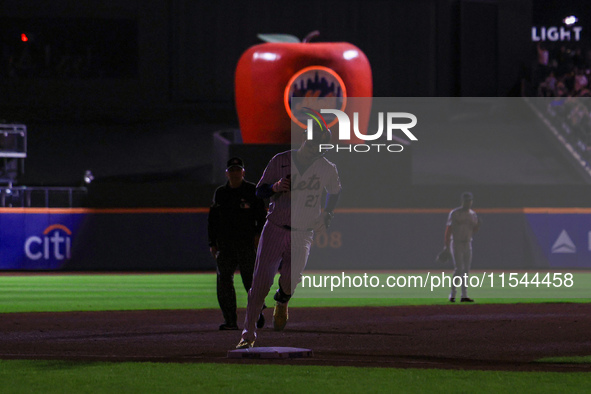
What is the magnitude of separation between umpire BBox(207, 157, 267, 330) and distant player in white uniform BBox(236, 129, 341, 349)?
217 centimetres

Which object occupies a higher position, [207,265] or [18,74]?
[18,74]

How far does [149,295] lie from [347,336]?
8.60 meters

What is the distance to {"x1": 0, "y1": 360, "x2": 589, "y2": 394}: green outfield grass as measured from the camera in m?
7.71

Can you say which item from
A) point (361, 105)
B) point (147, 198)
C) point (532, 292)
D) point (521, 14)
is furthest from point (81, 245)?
point (521, 14)

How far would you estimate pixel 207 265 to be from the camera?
2769cm

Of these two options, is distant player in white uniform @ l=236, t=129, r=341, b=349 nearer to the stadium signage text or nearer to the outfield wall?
the outfield wall

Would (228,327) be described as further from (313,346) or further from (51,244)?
(51,244)

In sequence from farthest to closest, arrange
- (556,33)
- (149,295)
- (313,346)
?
(556,33)
(149,295)
(313,346)

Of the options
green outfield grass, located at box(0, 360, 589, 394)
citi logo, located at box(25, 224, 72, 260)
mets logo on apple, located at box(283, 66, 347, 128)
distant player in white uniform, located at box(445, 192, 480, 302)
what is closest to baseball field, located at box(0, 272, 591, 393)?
green outfield grass, located at box(0, 360, 589, 394)

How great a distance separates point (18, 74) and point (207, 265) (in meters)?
15.1

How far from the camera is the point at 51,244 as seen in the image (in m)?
27.0

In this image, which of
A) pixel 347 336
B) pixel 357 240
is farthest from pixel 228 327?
pixel 357 240

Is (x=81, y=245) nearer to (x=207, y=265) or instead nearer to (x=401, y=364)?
(x=207, y=265)

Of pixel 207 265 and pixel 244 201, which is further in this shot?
pixel 207 265
